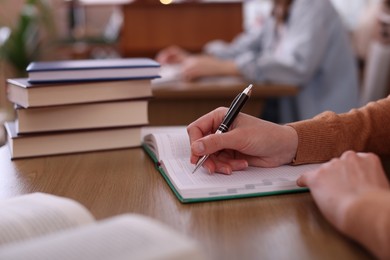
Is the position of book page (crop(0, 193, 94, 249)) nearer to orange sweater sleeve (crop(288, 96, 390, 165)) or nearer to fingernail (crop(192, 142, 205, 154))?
fingernail (crop(192, 142, 205, 154))

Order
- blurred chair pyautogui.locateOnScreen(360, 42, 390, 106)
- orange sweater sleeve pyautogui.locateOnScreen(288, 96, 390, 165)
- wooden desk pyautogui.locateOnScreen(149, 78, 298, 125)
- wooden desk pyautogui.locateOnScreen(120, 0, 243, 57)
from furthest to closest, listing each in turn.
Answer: wooden desk pyautogui.locateOnScreen(120, 0, 243, 57), blurred chair pyautogui.locateOnScreen(360, 42, 390, 106), wooden desk pyautogui.locateOnScreen(149, 78, 298, 125), orange sweater sleeve pyautogui.locateOnScreen(288, 96, 390, 165)

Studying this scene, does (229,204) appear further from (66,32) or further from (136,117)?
(66,32)

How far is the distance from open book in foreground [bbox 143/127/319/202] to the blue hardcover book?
169 mm

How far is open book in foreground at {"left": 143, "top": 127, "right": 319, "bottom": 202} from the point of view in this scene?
0.81 m

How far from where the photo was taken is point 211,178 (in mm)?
878

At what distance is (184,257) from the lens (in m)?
0.45

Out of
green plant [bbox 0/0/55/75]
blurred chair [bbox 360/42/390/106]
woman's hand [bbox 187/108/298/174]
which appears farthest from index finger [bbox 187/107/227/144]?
green plant [bbox 0/0/55/75]

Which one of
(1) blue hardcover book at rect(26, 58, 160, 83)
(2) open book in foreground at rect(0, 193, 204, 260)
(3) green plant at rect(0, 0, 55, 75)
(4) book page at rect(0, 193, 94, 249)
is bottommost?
(3) green plant at rect(0, 0, 55, 75)

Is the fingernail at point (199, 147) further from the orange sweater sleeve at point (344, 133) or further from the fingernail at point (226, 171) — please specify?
the orange sweater sleeve at point (344, 133)

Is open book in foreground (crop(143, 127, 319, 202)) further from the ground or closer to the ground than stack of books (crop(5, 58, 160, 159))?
closer to the ground

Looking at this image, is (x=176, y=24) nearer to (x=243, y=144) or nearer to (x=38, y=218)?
(x=243, y=144)

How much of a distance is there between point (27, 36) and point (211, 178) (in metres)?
4.51

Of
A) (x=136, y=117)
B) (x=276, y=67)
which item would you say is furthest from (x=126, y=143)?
(x=276, y=67)

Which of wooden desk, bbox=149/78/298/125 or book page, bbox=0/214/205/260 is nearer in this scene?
book page, bbox=0/214/205/260
